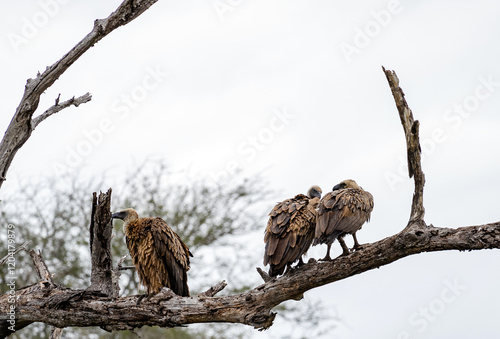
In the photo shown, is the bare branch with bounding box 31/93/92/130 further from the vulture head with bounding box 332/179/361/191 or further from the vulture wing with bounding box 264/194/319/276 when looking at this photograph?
the vulture head with bounding box 332/179/361/191

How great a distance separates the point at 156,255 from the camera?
6574 mm

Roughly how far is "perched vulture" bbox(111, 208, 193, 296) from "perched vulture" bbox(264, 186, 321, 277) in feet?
3.49

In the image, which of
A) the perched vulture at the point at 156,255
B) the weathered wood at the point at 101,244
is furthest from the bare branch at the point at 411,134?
the weathered wood at the point at 101,244

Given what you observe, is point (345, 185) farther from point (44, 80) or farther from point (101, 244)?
point (44, 80)

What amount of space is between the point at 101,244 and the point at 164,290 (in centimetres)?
91

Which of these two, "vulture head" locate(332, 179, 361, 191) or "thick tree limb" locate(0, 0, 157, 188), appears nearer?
"thick tree limb" locate(0, 0, 157, 188)

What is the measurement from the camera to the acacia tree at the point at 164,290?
16.5ft

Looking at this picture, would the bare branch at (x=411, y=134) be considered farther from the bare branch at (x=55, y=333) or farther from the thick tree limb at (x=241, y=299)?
the bare branch at (x=55, y=333)

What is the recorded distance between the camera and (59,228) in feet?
48.9

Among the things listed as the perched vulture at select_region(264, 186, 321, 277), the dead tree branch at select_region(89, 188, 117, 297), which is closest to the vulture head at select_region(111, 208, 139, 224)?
the dead tree branch at select_region(89, 188, 117, 297)

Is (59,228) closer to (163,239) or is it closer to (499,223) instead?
(163,239)

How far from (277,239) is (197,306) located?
0.94m

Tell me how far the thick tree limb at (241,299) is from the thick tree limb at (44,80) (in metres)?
1.34

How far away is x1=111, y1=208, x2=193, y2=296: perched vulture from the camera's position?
21.5ft
